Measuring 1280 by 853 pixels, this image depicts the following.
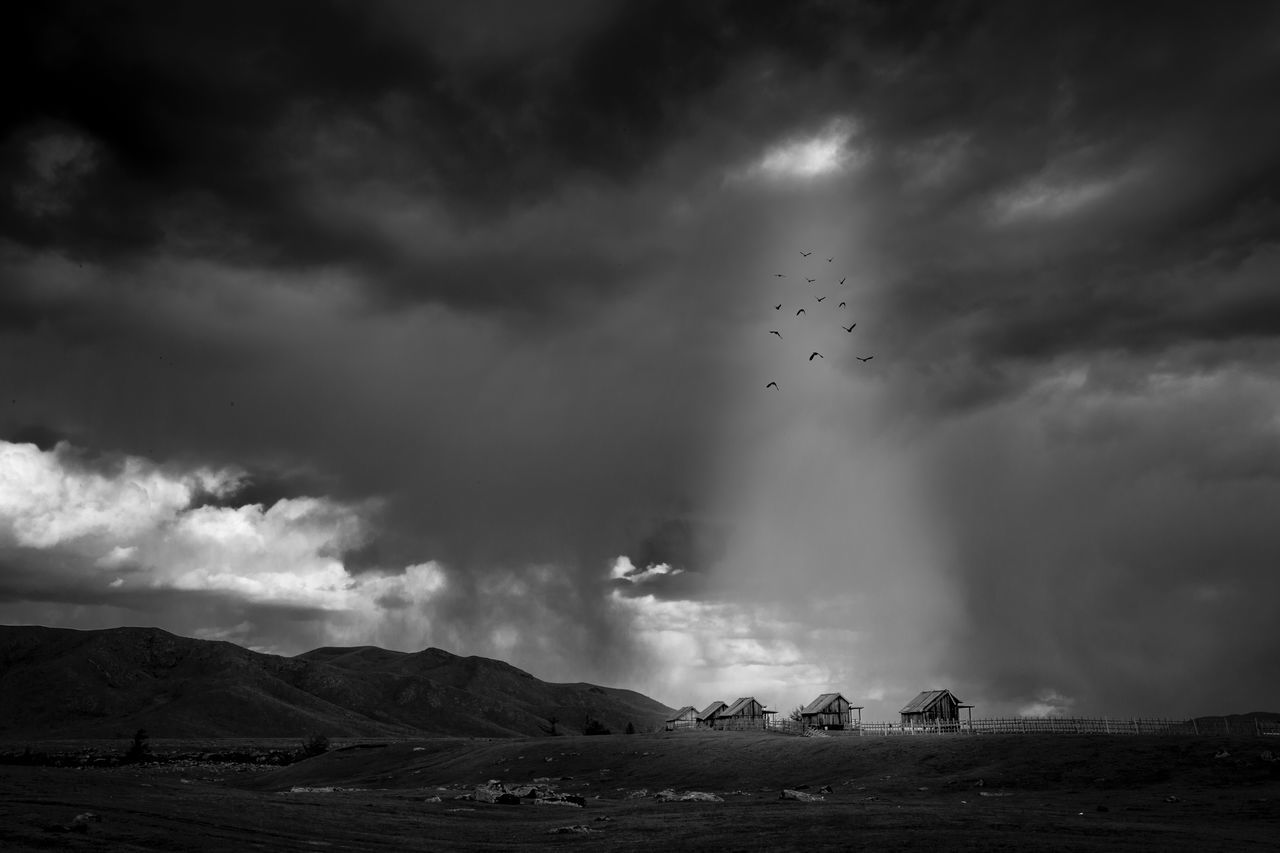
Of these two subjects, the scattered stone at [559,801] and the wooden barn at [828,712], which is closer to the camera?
the scattered stone at [559,801]

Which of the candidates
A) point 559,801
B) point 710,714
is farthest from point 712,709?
point 559,801

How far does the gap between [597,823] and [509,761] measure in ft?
211

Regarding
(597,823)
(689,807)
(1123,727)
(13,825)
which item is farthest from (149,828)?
(1123,727)

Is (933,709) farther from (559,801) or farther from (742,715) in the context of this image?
(559,801)

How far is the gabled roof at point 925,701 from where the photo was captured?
143 m

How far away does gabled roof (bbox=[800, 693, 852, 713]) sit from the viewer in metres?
160

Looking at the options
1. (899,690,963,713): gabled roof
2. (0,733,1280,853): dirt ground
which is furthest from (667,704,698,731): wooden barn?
(0,733,1280,853): dirt ground

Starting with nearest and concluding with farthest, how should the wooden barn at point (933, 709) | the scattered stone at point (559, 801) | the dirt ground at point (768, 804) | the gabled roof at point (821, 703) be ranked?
the dirt ground at point (768, 804) < the scattered stone at point (559, 801) < the wooden barn at point (933, 709) < the gabled roof at point (821, 703)

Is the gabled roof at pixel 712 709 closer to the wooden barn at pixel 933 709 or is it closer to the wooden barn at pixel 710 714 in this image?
the wooden barn at pixel 710 714

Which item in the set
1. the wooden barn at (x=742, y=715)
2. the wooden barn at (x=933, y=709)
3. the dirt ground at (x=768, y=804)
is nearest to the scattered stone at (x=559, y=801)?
the dirt ground at (x=768, y=804)

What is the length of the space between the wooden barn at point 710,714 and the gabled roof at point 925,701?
4035 cm

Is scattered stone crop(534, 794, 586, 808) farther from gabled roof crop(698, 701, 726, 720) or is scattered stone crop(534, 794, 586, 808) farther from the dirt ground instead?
gabled roof crop(698, 701, 726, 720)

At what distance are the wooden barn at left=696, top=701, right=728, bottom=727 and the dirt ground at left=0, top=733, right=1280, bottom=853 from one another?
6560 cm

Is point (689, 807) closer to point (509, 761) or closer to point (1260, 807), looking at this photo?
point (1260, 807)
